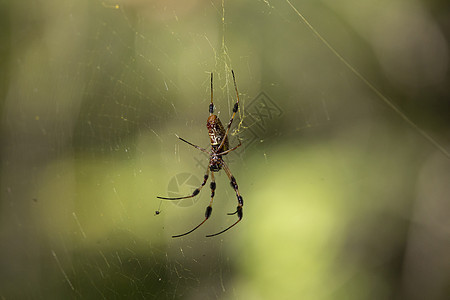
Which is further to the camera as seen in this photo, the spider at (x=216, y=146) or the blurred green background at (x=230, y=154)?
the blurred green background at (x=230, y=154)

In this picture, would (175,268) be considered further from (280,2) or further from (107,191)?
(280,2)

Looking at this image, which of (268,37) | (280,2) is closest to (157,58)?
(280,2)

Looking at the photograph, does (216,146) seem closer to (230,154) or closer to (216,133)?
(216,133)

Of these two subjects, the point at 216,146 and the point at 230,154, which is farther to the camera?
the point at 230,154

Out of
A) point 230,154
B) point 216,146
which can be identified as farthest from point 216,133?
point 230,154

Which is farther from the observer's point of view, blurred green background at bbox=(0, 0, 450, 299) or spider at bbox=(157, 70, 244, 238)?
blurred green background at bbox=(0, 0, 450, 299)
